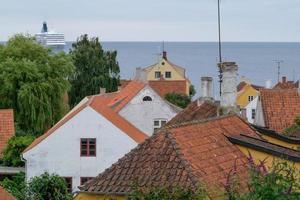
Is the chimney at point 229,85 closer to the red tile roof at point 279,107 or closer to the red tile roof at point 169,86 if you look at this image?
the red tile roof at point 279,107

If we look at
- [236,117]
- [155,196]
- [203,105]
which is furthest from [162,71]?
[155,196]

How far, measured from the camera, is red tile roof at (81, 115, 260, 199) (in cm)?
1577

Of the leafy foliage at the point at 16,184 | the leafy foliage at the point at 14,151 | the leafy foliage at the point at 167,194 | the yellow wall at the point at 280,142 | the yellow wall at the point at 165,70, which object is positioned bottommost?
the leafy foliage at the point at 16,184

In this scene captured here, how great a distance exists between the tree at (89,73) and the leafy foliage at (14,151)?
34991mm

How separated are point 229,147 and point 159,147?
1759 mm

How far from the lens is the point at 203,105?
85.7 feet

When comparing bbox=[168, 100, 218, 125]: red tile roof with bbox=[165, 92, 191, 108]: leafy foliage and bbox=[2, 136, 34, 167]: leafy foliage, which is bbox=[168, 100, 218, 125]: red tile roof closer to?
bbox=[2, 136, 34, 167]: leafy foliage

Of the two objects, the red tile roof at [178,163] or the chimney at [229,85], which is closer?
the red tile roof at [178,163]

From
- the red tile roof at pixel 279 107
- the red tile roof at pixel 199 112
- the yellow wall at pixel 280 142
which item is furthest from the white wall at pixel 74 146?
the yellow wall at pixel 280 142

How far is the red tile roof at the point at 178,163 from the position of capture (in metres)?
15.8

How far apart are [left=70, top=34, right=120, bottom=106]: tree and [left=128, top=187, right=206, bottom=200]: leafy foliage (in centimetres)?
6028

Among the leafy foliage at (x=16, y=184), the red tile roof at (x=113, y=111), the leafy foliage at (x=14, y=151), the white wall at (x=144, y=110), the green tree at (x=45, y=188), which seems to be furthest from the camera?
the white wall at (x=144, y=110)

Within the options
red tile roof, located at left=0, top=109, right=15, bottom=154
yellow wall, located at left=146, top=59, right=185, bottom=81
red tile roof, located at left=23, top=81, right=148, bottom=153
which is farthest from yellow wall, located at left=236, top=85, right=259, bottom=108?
red tile roof, located at left=0, top=109, right=15, bottom=154

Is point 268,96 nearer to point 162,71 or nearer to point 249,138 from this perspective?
point 249,138
